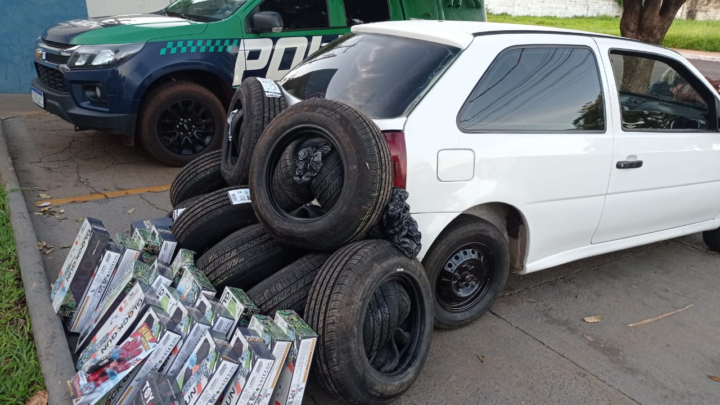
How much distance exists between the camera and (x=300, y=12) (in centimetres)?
645

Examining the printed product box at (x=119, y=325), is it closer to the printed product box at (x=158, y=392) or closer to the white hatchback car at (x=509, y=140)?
the printed product box at (x=158, y=392)

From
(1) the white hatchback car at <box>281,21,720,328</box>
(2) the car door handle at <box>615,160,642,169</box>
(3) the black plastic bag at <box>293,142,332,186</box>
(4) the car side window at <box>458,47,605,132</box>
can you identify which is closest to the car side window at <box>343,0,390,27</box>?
(1) the white hatchback car at <box>281,21,720,328</box>

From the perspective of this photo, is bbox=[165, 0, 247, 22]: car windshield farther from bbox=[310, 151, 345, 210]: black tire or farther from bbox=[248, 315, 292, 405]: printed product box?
bbox=[248, 315, 292, 405]: printed product box

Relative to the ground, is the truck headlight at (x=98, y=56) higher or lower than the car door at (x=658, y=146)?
higher

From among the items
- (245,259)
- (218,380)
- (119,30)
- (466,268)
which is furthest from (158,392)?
(119,30)

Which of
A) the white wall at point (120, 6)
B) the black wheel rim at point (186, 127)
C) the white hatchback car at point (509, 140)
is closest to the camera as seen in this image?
the white hatchback car at point (509, 140)

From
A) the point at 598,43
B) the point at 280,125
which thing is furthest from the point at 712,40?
the point at 280,125

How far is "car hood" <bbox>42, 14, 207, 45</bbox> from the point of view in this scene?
5.59 meters

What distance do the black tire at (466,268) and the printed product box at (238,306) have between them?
106 cm

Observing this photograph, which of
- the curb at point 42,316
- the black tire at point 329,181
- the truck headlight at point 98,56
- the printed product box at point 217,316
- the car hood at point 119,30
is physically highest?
the car hood at point 119,30

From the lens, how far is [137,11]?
9266 mm

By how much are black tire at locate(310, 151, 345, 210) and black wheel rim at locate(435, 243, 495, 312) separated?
0.83 metres

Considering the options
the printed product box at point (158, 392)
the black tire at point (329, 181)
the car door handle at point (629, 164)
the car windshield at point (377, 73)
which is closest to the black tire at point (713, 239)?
the car door handle at point (629, 164)

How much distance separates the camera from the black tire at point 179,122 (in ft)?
19.3
